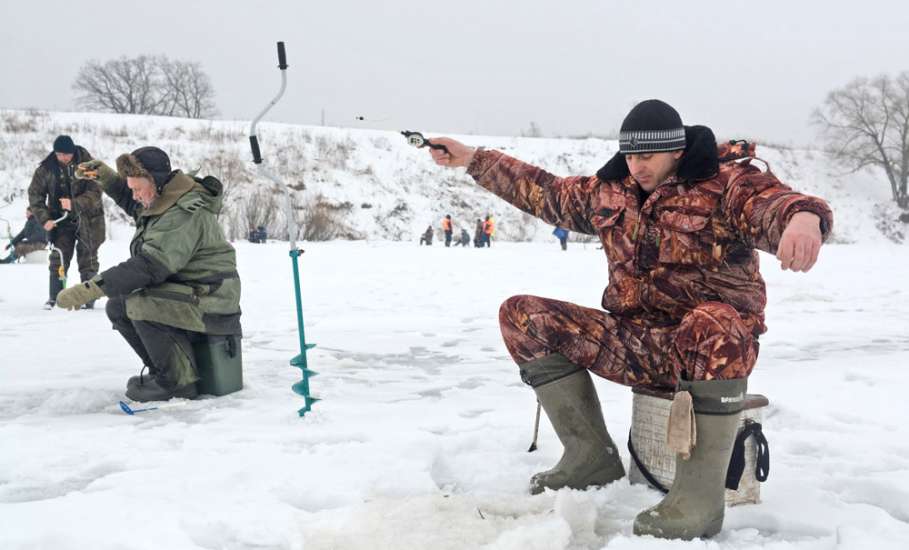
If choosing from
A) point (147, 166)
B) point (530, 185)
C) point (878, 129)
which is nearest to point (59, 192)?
point (147, 166)

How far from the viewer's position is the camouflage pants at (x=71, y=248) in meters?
7.30

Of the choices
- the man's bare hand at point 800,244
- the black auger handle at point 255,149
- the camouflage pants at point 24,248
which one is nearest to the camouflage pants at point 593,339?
the man's bare hand at point 800,244

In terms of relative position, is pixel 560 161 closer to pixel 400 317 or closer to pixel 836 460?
pixel 400 317

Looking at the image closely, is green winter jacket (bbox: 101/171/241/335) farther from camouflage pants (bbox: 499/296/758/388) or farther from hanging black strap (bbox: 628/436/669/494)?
hanging black strap (bbox: 628/436/669/494)

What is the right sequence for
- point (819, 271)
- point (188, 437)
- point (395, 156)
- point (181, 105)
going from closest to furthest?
point (188, 437) < point (819, 271) < point (395, 156) < point (181, 105)

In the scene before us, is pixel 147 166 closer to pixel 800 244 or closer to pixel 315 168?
pixel 800 244

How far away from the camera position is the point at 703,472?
2.16 metres

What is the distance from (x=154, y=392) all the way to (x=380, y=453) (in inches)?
62.3

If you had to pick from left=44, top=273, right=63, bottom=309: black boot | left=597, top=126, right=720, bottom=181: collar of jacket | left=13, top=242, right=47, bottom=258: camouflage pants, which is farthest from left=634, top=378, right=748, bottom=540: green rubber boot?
left=13, top=242, right=47, bottom=258: camouflage pants

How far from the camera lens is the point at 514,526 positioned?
2.24m

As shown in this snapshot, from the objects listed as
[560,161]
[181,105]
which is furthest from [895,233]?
[181,105]

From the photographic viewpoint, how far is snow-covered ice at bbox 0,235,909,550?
2215mm

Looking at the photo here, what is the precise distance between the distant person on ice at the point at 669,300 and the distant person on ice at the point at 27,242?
13186 mm

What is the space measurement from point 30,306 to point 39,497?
6254 millimetres
